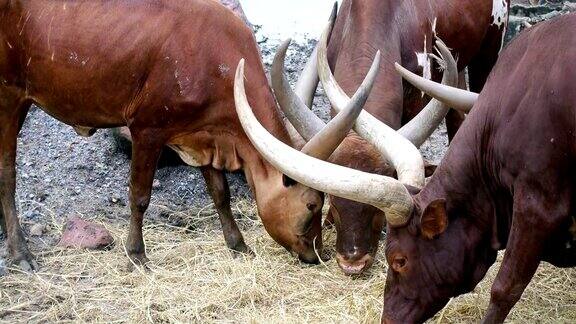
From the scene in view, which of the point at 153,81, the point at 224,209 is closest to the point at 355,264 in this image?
the point at 224,209

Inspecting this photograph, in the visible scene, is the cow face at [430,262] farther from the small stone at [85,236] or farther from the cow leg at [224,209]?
the small stone at [85,236]

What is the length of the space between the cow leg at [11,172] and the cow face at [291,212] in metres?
1.52

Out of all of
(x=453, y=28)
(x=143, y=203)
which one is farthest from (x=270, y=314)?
(x=453, y=28)

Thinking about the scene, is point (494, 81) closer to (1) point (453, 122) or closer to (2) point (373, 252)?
(2) point (373, 252)

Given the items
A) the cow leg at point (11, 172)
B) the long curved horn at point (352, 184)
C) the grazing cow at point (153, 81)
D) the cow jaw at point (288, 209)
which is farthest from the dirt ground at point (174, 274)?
the long curved horn at point (352, 184)

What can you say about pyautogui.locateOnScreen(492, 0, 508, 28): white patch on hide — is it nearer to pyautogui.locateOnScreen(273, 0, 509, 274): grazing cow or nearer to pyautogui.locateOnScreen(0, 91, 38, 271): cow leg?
pyautogui.locateOnScreen(273, 0, 509, 274): grazing cow

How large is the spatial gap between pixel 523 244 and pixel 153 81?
2.41m

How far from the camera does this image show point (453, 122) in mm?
6879

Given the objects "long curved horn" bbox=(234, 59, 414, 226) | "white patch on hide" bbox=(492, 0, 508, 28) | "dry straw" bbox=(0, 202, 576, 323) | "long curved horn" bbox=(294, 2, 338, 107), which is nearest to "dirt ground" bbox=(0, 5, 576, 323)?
"dry straw" bbox=(0, 202, 576, 323)

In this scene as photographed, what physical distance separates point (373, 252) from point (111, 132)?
2682 millimetres

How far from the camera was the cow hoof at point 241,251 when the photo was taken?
19.1ft

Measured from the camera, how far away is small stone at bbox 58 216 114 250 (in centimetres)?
589

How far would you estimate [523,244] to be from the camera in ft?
12.8

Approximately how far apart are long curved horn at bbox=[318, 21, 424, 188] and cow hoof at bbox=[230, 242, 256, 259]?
1.16m
